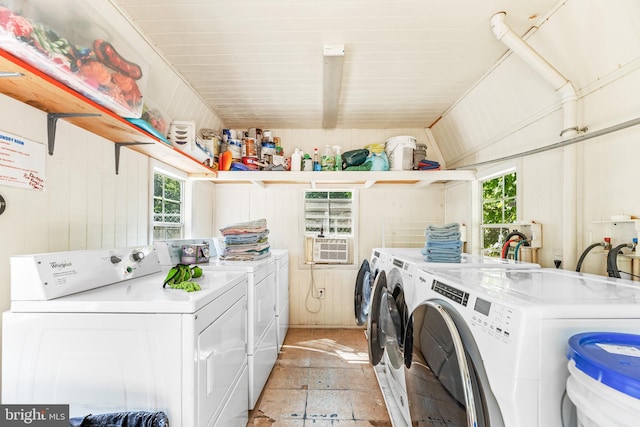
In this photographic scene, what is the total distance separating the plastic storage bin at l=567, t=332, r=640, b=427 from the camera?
0.59 meters

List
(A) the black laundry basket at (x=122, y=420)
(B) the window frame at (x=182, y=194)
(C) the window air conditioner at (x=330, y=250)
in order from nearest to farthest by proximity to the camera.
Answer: (A) the black laundry basket at (x=122, y=420)
(B) the window frame at (x=182, y=194)
(C) the window air conditioner at (x=330, y=250)

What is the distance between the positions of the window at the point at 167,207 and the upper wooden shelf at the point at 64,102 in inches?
22.9

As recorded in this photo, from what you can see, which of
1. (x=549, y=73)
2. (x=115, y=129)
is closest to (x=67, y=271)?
(x=115, y=129)

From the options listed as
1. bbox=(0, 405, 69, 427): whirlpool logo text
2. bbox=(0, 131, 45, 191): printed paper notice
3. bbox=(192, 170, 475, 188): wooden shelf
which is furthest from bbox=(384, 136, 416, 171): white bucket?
bbox=(0, 405, 69, 427): whirlpool logo text

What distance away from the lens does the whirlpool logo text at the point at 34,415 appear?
3.29 feet

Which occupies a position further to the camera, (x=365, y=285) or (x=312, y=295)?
(x=312, y=295)

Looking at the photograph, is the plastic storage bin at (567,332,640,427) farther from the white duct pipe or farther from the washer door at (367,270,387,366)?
the washer door at (367,270,387,366)

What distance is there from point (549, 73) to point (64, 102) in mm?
2485

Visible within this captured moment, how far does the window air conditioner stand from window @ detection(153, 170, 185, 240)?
1540 millimetres

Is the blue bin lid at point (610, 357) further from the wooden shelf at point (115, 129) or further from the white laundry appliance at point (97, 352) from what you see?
the wooden shelf at point (115, 129)

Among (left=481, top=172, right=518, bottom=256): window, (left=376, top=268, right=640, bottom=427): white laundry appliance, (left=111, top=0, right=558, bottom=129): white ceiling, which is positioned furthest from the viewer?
(left=481, top=172, right=518, bottom=256): window

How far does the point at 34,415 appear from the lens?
40.2 inches

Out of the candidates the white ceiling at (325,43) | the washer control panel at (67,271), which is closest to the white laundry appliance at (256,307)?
the washer control panel at (67,271)

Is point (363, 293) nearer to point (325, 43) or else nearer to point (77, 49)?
point (325, 43)
